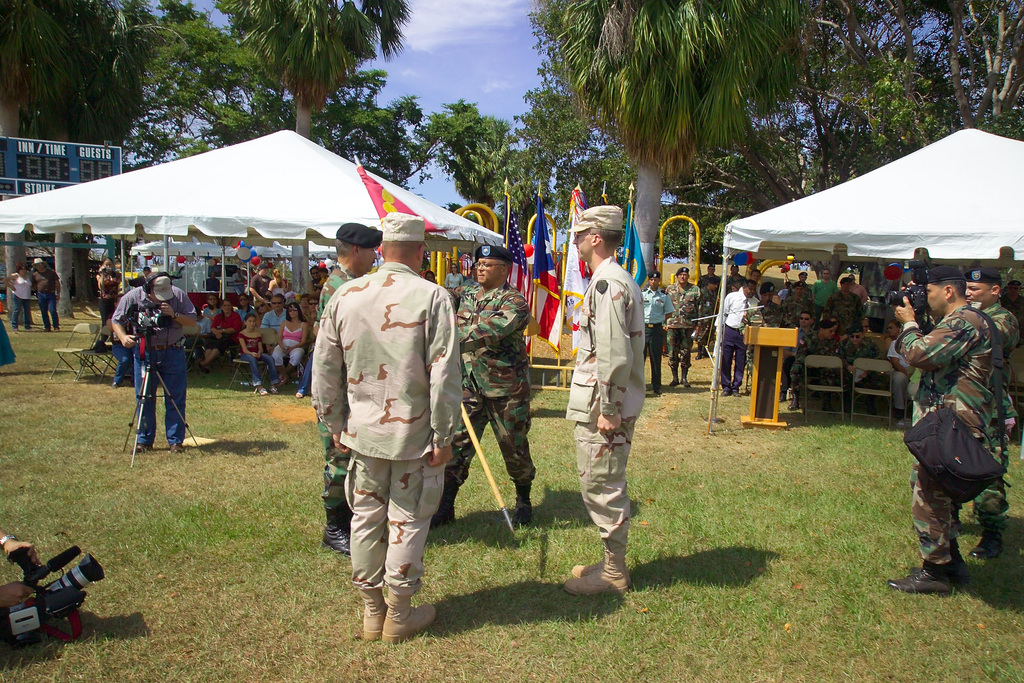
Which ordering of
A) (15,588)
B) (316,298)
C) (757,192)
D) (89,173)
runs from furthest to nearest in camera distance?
(757,192) < (89,173) < (316,298) < (15,588)

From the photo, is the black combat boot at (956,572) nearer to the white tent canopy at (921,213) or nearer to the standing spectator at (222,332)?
the white tent canopy at (921,213)

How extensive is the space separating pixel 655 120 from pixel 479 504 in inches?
463

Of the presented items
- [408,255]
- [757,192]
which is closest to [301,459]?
[408,255]

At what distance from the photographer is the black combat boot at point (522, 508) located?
5152mm

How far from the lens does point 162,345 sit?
6504 millimetres

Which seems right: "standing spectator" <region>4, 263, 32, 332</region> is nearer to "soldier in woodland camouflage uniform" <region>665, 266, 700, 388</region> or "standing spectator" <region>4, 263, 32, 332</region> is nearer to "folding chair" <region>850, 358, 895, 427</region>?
"soldier in woodland camouflage uniform" <region>665, 266, 700, 388</region>

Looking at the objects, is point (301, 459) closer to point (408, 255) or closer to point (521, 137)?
point (408, 255)

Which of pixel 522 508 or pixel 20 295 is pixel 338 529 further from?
pixel 20 295

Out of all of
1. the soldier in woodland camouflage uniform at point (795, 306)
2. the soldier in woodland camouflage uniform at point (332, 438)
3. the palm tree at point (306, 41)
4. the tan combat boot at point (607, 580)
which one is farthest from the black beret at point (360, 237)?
the palm tree at point (306, 41)

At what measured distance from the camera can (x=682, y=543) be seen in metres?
4.91

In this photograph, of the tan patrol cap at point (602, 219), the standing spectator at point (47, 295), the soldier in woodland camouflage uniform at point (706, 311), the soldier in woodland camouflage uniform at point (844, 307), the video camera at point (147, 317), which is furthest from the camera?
the standing spectator at point (47, 295)

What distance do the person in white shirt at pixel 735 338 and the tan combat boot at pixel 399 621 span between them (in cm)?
834

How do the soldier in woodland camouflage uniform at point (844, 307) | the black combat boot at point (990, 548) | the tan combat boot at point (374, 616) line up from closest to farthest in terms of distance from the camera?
the tan combat boot at point (374, 616) → the black combat boot at point (990, 548) → the soldier in woodland camouflage uniform at point (844, 307)

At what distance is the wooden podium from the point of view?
8.86 m
